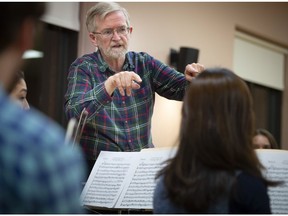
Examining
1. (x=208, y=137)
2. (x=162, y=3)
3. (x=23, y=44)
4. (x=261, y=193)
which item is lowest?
(x=261, y=193)

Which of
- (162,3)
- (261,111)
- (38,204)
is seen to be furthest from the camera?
(261,111)

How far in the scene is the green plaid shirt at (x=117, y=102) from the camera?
6.37ft

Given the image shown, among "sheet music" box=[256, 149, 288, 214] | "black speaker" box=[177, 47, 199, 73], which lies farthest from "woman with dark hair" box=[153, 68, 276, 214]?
"black speaker" box=[177, 47, 199, 73]

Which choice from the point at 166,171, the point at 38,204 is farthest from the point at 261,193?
the point at 38,204

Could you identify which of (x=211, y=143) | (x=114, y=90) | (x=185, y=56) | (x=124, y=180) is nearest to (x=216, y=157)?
(x=211, y=143)

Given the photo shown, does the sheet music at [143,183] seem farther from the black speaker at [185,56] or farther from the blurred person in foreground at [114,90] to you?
the black speaker at [185,56]

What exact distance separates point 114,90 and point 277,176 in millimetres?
681

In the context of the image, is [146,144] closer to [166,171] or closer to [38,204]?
[166,171]

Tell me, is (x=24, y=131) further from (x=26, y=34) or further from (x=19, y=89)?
(x=19, y=89)

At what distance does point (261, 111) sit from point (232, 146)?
5243 millimetres

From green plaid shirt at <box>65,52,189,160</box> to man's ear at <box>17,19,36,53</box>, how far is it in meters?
1.12

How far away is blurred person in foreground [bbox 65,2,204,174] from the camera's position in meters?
1.90

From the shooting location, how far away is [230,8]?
18.0 feet

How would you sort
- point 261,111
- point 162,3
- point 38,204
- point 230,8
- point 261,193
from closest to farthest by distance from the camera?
point 38,204 < point 261,193 < point 162,3 < point 230,8 < point 261,111
